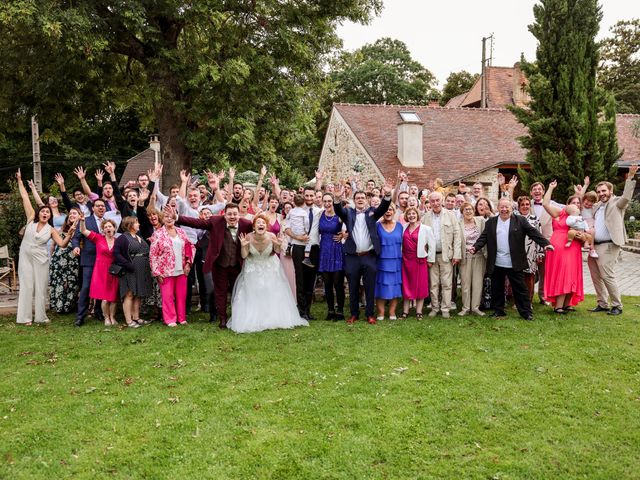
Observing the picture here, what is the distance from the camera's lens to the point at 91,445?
4.59 metres

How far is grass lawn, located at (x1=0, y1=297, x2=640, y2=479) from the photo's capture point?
14.2 ft

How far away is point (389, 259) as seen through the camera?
8539mm

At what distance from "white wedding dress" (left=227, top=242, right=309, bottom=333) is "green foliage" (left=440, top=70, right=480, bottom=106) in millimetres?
44437

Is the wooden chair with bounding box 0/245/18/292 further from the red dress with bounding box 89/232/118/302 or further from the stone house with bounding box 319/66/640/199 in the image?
the stone house with bounding box 319/66/640/199

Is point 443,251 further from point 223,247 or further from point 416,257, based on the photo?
point 223,247

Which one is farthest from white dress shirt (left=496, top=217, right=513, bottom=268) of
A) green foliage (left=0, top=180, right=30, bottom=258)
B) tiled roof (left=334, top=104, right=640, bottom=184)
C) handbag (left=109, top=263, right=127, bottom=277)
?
tiled roof (left=334, top=104, right=640, bottom=184)

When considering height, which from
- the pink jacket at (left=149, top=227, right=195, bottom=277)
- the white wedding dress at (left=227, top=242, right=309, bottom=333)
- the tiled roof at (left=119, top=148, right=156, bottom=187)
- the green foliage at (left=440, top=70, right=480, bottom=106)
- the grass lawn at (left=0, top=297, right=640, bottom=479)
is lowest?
the grass lawn at (left=0, top=297, right=640, bottom=479)

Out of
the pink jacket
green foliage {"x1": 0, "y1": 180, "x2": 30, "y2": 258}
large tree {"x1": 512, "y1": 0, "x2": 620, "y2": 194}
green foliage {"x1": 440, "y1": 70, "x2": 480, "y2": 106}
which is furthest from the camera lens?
green foliage {"x1": 440, "y1": 70, "x2": 480, "y2": 106}

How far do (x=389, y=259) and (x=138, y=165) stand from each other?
34.3 metres

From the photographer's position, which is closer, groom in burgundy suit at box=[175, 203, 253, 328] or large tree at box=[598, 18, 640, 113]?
groom in burgundy suit at box=[175, 203, 253, 328]

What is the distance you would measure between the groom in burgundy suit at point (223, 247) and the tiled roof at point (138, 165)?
3155cm

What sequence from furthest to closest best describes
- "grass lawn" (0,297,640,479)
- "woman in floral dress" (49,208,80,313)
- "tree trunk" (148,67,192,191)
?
"tree trunk" (148,67,192,191)
"woman in floral dress" (49,208,80,313)
"grass lawn" (0,297,640,479)

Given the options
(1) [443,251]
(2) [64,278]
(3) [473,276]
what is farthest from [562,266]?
(2) [64,278]

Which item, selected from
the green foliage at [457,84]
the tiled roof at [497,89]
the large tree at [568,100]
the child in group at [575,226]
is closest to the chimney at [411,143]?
the large tree at [568,100]
